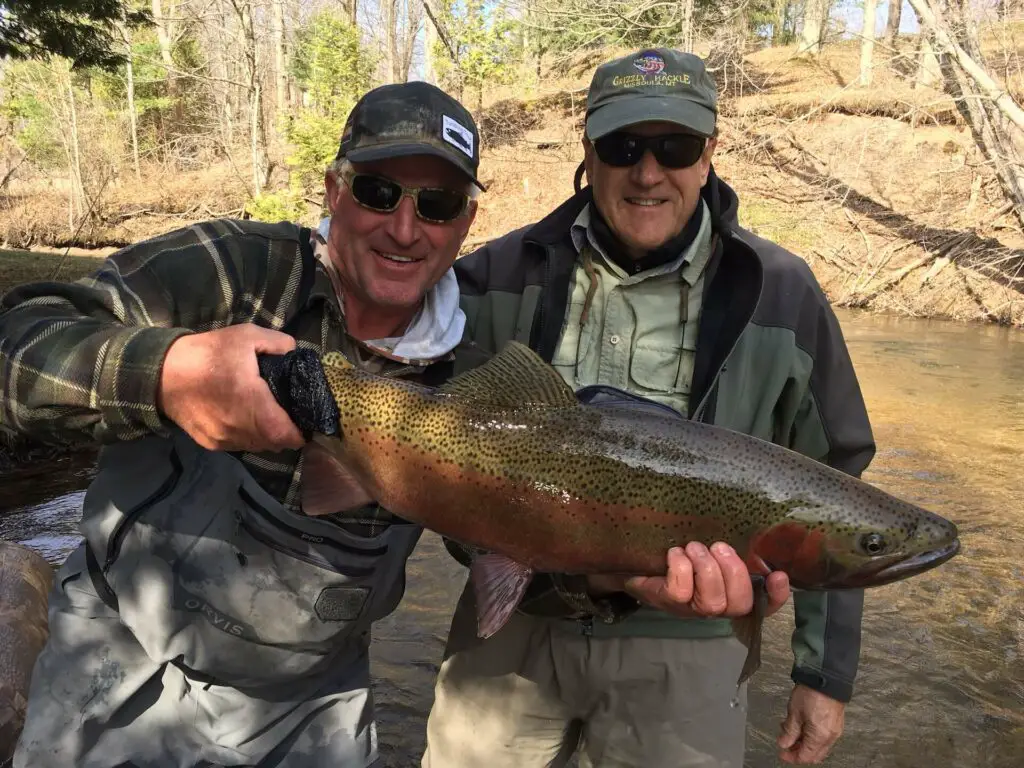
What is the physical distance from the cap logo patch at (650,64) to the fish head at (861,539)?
1.74 meters

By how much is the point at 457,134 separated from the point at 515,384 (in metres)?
0.95

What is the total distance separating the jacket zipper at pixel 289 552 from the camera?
2.35 m

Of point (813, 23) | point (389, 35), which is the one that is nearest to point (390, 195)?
point (389, 35)

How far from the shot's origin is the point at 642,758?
8.95 feet

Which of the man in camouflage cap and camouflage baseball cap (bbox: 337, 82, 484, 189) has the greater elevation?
camouflage baseball cap (bbox: 337, 82, 484, 189)

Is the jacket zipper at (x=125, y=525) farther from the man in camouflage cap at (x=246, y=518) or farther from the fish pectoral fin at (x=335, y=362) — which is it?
the fish pectoral fin at (x=335, y=362)

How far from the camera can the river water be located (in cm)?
412

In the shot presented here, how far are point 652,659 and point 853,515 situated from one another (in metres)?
0.98

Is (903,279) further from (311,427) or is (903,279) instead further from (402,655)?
(311,427)

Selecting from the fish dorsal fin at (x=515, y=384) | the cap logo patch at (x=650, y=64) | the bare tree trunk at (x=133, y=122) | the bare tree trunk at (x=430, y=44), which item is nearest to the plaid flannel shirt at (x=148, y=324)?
the fish dorsal fin at (x=515, y=384)

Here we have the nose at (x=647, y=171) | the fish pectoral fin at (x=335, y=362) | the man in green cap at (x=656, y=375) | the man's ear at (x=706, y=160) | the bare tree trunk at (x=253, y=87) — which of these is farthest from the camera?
the bare tree trunk at (x=253, y=87)

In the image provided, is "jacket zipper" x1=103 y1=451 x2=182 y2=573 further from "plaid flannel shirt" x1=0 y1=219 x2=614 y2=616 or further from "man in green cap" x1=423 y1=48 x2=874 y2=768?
"man in green cap" x1=423 y1=48 x2=874 y2=768

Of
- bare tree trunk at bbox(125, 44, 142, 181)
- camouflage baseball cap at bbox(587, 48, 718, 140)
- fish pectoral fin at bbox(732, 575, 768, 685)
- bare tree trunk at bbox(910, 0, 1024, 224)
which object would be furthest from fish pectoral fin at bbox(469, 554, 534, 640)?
bare tree trunk at bbox(125, 44, 142, 181)

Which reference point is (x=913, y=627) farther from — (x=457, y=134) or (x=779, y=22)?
(x=779, y=22)
